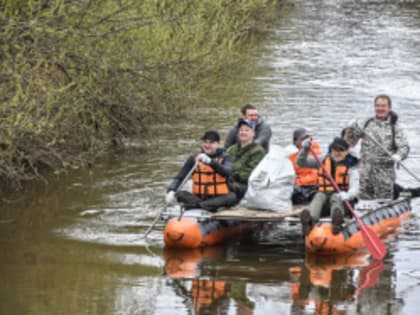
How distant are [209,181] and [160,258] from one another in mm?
1133

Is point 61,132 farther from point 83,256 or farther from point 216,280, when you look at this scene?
point 216,280

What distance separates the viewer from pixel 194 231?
482 inches

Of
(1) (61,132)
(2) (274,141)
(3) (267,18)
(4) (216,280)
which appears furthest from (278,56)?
(4) (216,280)

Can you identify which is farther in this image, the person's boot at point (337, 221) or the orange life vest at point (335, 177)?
the orange life vest at point (335, 177)

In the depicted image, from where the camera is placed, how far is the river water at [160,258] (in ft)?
34.4

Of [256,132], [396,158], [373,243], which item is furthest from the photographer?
[256,132]

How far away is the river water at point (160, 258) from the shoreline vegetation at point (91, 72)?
563mm

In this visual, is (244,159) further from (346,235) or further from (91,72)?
(91,72)

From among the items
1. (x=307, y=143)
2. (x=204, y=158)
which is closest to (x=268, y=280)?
(x=204, y=158)

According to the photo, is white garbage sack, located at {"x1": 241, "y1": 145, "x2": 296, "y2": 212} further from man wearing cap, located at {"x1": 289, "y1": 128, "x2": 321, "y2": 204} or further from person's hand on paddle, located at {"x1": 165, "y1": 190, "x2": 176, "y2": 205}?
person's hand on paddle, located at {"x1": 165, "y1": 190, "x2": 176, "y2": 205}

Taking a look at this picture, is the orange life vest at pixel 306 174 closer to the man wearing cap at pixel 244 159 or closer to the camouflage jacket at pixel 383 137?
the man wearing cap at pixel 244 159

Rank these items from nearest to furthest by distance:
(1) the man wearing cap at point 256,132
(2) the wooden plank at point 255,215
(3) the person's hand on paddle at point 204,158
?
(2) the wooden plank at point 255,215 < (3) the person's hand on paddle at point 204,158 < (1) the man wearing cap at point 256,132

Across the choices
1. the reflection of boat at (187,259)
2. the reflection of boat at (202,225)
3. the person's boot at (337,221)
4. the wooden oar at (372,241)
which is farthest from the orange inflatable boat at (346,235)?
the reflection of boat at (187,259)

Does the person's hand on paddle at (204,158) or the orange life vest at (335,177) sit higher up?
the person's hand on paddle at (204,158)
